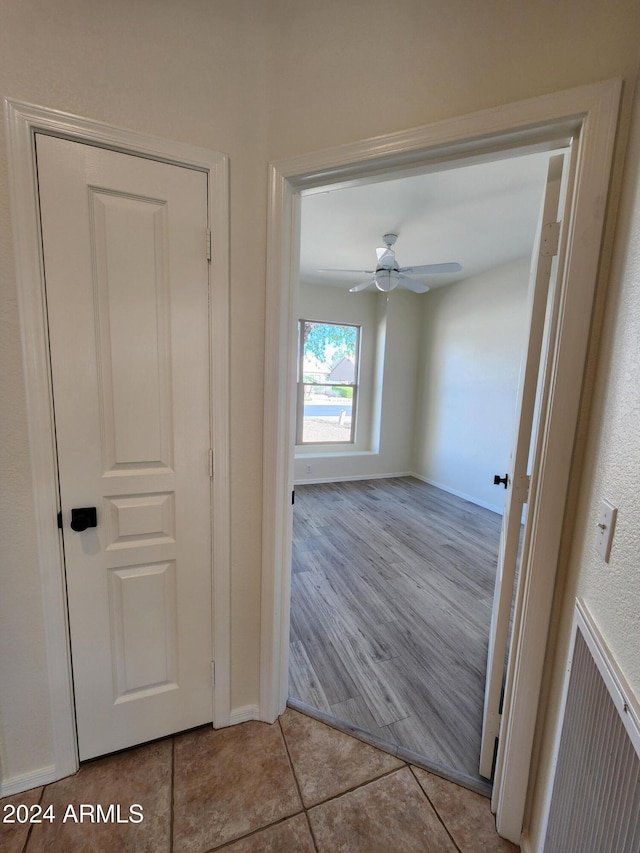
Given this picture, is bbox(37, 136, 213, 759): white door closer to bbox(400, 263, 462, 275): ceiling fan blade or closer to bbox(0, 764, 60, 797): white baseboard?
bbox(0, 764, 60, 797): white baseboard

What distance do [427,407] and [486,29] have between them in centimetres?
469

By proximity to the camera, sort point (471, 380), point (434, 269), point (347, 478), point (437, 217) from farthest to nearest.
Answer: point (347, 478) < point (471, 380) < point (434, 269) < point (437, 217)

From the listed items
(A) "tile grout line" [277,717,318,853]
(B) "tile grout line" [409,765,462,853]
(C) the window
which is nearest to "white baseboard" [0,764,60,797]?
(A) "tile grout line" [277,717,318,853]

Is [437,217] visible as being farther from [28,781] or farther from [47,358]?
[28,781]

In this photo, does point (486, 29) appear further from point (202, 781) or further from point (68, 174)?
point (202, 781)

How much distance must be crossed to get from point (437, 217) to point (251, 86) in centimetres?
213

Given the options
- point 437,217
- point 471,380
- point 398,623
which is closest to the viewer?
point 398,623

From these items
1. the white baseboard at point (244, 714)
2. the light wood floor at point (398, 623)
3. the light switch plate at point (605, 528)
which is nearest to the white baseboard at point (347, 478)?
the light wood floor at point (398, 623)

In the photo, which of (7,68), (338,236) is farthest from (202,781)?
(338,236)

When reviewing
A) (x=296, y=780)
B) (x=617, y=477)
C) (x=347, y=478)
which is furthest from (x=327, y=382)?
(x=617, y=477)

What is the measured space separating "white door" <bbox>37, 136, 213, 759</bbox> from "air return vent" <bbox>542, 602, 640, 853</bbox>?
1.20m

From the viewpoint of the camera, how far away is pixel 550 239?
3.49ft

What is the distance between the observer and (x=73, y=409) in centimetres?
114

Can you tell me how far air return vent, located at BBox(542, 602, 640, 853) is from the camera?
1.96 feet
